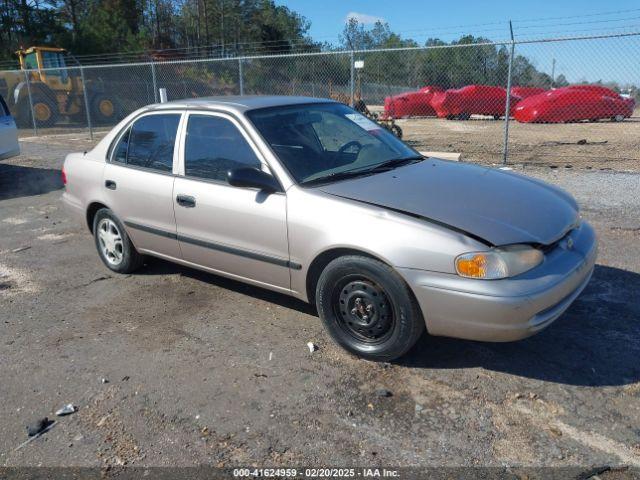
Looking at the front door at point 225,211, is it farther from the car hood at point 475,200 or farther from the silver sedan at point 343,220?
the car hood at point 475,200

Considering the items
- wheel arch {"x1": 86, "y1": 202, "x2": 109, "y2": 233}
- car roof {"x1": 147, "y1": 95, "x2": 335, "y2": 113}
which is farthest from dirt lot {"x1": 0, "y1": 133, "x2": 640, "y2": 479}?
car roof {"x1": 147, "y1": 95, "x2": 335, "y2": 113}

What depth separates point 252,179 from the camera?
11.9 feet

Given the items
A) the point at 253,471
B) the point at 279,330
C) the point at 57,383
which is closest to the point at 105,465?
the point at 253,471

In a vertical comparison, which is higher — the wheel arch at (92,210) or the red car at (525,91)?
the red car at (525,91)

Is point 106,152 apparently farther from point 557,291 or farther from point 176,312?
point 557,291

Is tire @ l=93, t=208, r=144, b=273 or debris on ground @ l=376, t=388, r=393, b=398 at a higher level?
tire @ l=93, t=208, r=144, b=273

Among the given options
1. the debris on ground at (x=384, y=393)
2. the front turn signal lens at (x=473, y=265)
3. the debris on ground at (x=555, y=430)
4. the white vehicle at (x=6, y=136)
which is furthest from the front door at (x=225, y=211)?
the white vehicle at (x=6, y=136)

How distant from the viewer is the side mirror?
11.8ft

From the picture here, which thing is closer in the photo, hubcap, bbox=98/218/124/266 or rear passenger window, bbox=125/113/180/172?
rear passenger window, bbox=125/113/180/172

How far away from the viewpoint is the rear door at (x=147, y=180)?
4.38m

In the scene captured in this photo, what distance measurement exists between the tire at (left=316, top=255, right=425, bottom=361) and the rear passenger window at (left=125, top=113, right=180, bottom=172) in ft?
5.93

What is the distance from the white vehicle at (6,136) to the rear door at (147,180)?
6412 millimetres

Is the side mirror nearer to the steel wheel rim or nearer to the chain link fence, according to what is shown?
the steel wheel rim

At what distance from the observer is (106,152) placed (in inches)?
197
